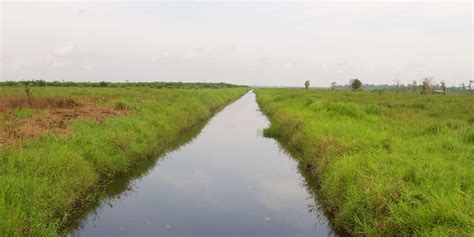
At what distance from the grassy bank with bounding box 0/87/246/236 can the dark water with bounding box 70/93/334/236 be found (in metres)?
0.68

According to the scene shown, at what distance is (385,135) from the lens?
12.7 m

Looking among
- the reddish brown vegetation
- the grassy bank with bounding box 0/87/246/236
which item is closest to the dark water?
the grassy bank with bounding box 0/87/246/236

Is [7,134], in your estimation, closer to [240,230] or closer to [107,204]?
[107,204]

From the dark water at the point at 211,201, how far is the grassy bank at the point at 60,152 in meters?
0.68

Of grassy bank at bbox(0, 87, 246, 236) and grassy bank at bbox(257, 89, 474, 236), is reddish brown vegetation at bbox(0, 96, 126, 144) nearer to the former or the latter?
grassy bank at bbox(0, 87, 246, 236)

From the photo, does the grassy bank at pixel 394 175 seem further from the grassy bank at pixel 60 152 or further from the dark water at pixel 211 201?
the grassy bank at pixel 60 152

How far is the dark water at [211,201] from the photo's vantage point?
7.93m

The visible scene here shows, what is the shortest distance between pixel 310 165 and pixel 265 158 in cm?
267

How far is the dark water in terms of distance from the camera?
312 inches

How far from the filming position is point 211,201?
9.65 m

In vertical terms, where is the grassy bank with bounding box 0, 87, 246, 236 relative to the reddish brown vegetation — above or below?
below

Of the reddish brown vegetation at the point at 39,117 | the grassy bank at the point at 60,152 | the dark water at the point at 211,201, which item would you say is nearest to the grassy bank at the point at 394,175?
the dark water at the point at 211,201

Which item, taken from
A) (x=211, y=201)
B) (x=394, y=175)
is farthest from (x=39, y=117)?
(x=394, y=175)

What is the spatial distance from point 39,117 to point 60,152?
17.6 feet
